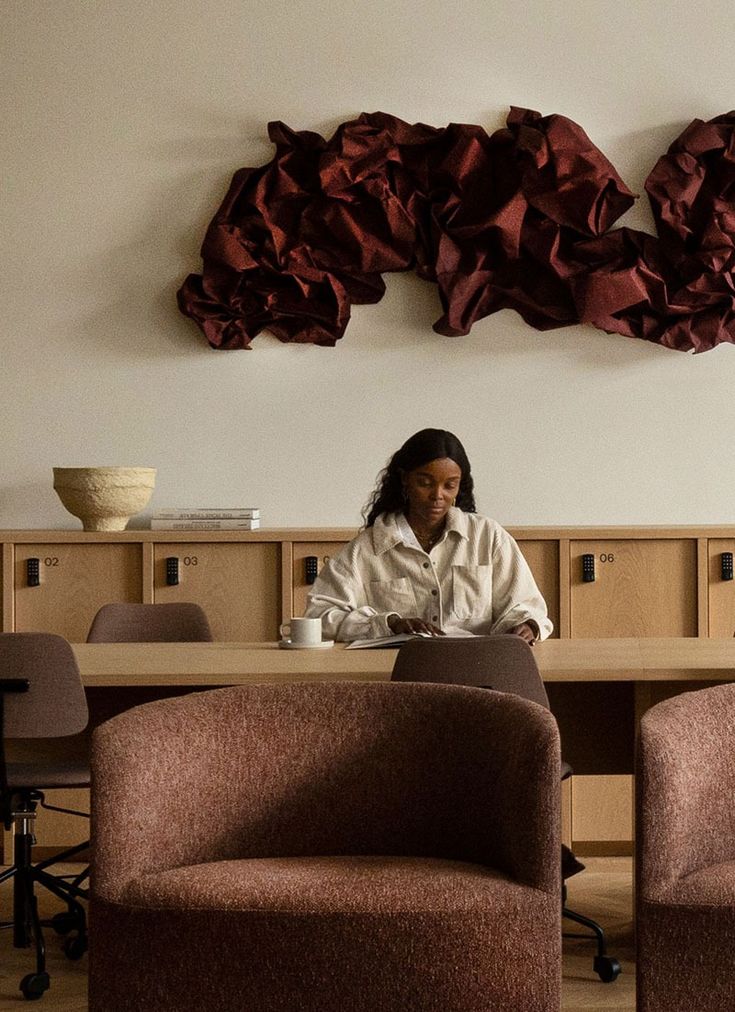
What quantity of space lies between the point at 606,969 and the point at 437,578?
→ 1.39 m

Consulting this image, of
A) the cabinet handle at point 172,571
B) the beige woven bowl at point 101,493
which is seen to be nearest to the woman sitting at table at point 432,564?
the cabinet handle at point 172,571

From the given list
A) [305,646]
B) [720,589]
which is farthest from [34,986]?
[720,589]

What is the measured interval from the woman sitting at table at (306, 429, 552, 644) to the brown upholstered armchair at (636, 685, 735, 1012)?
1.85 meters

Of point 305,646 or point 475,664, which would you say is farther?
point 305,646

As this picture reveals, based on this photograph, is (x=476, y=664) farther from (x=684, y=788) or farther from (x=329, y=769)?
(x=684, y=788)

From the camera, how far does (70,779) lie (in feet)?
11.4

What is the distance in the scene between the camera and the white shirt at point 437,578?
13.7ft

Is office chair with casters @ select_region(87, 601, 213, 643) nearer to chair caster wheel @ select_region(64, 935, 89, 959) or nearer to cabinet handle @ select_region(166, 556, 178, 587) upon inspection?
cabinet handle @ select_region(166, 556, 178, 587)

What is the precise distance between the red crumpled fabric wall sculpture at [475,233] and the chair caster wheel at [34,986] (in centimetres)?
315

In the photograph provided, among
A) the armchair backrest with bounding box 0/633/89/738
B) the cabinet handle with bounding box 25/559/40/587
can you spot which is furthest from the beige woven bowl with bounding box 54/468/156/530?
the armchair backrest with bounding box 0/633/89/738

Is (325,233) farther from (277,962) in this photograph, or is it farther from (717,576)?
(277,962)

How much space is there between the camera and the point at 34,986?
10.4ft

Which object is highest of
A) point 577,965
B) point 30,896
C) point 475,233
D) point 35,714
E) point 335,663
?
point 475,233

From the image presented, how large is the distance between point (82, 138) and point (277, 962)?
465cm
